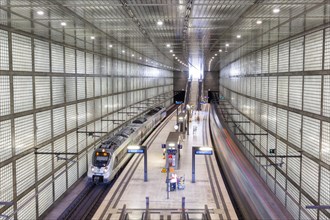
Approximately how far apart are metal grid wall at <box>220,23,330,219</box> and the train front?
843 centimetres

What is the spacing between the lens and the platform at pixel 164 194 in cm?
1483

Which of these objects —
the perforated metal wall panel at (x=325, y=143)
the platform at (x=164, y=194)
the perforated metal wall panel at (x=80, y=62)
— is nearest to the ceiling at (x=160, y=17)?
the perforated metal wall panel at (x=80, y=62)

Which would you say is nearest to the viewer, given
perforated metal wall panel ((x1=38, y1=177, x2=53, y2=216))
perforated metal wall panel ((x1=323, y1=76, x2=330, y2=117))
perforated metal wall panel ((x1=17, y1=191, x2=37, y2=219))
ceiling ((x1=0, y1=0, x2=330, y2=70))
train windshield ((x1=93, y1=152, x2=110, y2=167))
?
ceiling ((x1=0, y1=0, x2=330, y2=70))

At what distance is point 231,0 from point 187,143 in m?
21.1

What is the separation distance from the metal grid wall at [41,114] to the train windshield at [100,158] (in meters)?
1.49

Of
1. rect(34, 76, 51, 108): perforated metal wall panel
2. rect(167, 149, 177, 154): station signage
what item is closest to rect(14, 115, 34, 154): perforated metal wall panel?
rect(34, 76, 51, 108): perforated metal wall panel

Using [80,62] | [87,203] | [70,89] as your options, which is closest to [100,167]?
[87,203]

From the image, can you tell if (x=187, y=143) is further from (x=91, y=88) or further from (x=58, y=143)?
(x=58, y=143)

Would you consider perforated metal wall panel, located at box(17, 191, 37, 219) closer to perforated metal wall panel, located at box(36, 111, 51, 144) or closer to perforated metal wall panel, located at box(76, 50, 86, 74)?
perforated metal wall panel, located at box(36, 111, 51, 144)

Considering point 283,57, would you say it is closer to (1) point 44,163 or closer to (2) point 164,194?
(2) point 164,194

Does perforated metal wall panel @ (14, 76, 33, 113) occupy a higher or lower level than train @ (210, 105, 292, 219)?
higher

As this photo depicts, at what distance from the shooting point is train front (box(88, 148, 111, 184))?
19812mm

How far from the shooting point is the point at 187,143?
30969 millimetres

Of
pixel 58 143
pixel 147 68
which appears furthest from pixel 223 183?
pixel 147 68
